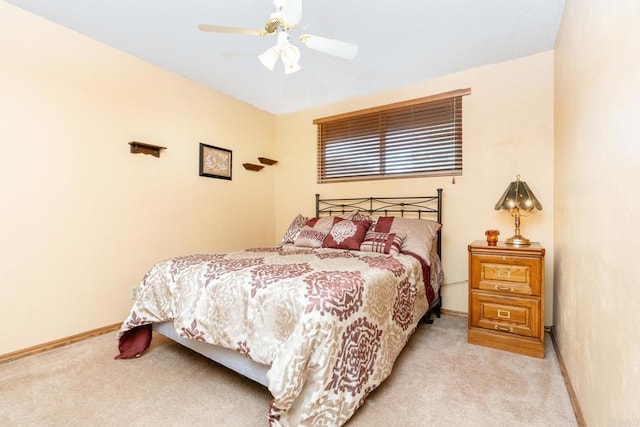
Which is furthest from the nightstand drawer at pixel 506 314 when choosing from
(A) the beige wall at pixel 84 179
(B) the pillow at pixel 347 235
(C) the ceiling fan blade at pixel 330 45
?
(A) the beige wall at pixel 84 179

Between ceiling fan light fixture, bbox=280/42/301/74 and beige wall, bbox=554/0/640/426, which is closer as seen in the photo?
beige wall, bbox=554/0/640/426

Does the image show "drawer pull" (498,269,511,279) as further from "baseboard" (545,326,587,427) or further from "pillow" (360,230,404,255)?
"pillow" (360,230,404,255)

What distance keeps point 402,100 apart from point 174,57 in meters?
2.38

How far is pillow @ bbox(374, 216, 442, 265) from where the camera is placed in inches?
102

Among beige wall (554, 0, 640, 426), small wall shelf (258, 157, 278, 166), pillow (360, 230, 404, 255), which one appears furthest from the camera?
small wall shelf (258, 157, 278, 166)

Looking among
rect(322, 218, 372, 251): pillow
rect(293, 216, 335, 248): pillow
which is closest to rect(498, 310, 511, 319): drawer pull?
rect(322, 218, 372, 251): pillow

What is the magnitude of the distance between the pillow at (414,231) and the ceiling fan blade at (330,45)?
153 cm

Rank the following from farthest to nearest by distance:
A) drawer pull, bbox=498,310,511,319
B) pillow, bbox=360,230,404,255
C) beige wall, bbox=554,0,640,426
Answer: pillow, bbox=360,230,404,255, drawer pull, bbox=498,310,511,319, beige wall, bbox=554,0,640,426

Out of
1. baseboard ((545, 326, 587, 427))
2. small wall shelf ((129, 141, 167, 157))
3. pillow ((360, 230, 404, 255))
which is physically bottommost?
baseboard ((545, 326, 587, 427))

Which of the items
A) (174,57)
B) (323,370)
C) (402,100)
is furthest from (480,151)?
(174,57)

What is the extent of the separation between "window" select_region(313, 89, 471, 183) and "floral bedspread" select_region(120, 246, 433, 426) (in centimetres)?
155

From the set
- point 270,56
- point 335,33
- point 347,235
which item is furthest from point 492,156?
point 270,56

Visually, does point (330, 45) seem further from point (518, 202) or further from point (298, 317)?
point (518, 202)

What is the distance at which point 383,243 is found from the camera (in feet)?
8.70
